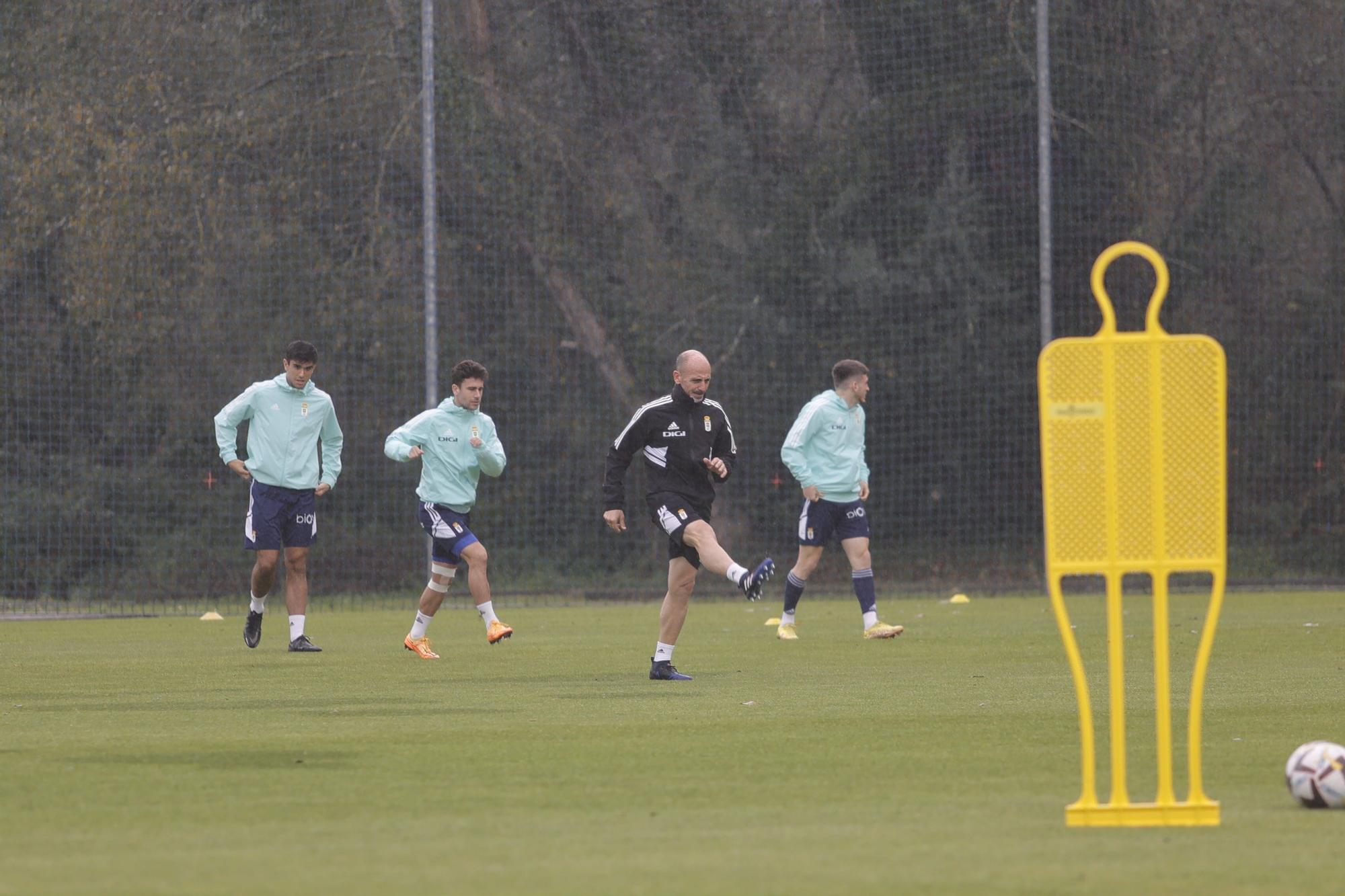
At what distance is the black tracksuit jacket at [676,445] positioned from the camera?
11.2 meters

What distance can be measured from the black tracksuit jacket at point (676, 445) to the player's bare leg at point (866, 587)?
3670mm

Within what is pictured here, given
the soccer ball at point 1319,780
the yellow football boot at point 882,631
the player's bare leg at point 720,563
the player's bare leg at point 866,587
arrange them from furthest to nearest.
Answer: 1. the player's bare leg at point 866,587
2. the yellow football boot at point 882,631
3. the player's bare leg at point 720,563
4. the soccer ball at point 1319,780

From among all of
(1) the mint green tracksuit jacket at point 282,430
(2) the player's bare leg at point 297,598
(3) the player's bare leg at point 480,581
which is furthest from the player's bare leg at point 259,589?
(3) the player's bare leg at point 480,581

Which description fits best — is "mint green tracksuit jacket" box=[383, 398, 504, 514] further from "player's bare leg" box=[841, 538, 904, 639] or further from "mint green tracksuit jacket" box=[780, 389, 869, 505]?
"player's bare leg" box=[841, 538, 904, 639]

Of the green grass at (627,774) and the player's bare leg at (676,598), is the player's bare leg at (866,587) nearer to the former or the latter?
the green grass at (627,774)

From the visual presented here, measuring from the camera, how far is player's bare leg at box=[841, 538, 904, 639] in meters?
14.6

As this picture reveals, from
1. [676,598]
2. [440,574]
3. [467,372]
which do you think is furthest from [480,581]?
[676,598]

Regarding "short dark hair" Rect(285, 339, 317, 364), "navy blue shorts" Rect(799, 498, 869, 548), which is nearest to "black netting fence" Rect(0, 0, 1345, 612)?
"navy blue shorts" Rect(799, 498, 869, 548)

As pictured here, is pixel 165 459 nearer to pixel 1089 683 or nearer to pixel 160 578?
pixel 160 578

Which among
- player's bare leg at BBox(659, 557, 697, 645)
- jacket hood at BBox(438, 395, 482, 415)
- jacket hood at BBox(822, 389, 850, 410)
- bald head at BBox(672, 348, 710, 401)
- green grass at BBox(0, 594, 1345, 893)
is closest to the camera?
green grass at BBox(0, 594, 1345, 893)

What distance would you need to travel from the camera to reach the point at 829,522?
50.1 ft

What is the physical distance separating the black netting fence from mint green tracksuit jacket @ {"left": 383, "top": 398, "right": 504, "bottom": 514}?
27.6 feet

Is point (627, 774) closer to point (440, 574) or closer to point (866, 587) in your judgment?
point (440, 574)

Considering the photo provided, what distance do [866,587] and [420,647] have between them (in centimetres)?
355
